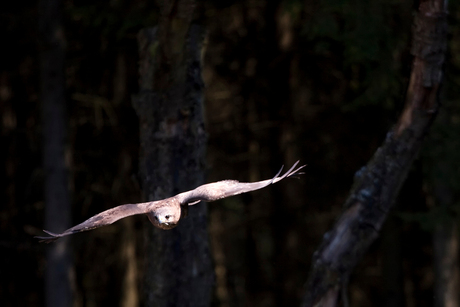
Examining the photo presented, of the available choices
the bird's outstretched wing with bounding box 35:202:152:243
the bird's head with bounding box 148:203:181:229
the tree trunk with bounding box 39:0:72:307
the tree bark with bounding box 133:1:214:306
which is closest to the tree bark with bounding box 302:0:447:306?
the tree bark with bounding box 133:1:214:306

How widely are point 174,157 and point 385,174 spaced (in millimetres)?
1745

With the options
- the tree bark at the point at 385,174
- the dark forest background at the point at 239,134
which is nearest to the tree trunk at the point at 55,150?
the dark forest background at the point at 239,134

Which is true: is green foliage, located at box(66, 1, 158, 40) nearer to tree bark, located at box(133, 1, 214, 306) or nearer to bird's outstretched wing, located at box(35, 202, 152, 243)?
tree bark, located at box(133, 1, 214, 306)

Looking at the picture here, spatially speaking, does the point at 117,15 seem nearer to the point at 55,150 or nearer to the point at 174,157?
the point at 55,150

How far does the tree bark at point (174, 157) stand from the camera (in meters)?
4.66

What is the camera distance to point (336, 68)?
909cm

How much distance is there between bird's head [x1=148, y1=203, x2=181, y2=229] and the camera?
9.10ft

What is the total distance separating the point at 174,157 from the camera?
471 cm

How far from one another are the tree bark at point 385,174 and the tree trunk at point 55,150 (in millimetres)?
3839

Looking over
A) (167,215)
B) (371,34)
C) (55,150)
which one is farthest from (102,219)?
(55,150)

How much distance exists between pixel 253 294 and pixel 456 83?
20.0 ft

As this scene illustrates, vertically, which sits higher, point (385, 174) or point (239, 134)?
point (239, 134)

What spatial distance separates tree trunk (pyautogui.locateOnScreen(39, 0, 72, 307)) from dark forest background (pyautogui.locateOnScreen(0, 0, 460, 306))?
1.15ft

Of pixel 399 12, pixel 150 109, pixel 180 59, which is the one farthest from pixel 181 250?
pixel 399 12
